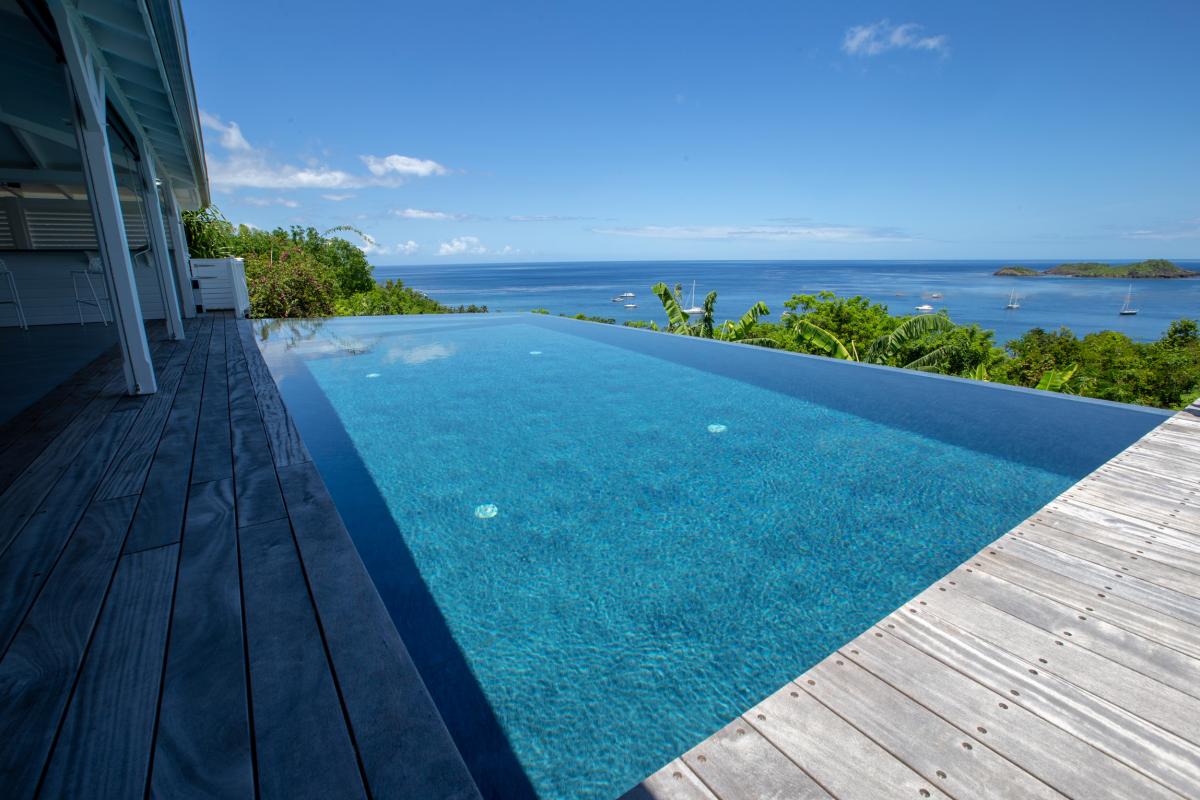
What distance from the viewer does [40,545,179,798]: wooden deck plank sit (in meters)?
1.03

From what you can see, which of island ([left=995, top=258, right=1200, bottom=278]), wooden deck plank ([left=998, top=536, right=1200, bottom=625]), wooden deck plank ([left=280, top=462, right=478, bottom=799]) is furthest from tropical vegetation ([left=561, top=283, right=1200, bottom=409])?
island ([left=995, top=258, right=1200, bottom=278])

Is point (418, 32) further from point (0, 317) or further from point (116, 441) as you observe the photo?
point (116, 441)

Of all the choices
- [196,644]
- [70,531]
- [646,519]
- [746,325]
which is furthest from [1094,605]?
[746,325]

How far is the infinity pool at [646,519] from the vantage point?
5.82ft

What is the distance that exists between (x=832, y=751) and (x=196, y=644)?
5.34 ft

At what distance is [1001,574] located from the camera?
1947 millimetres

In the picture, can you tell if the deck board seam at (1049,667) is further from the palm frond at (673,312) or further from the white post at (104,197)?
the palm frond at (673,312)

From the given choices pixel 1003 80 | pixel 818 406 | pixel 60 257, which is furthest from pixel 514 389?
pixel 1003 80

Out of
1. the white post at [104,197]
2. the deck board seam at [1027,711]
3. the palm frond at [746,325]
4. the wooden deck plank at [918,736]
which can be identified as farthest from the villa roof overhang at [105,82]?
the palm frond at [746,325]

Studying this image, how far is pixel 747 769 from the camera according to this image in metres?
1.16

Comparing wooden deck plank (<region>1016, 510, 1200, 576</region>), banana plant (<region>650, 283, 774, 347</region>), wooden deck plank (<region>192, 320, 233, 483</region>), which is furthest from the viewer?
banana plant (<region>650, 283, 774, 347</region>)

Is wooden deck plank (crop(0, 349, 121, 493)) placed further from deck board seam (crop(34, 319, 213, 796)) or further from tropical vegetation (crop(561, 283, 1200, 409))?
tropical vegetation (crop(561, 283, 1200, 409))

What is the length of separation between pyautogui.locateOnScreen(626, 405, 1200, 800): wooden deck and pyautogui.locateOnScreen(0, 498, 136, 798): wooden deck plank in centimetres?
126

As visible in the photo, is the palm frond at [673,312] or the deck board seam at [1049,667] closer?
the deck board seam at [1049,667]
